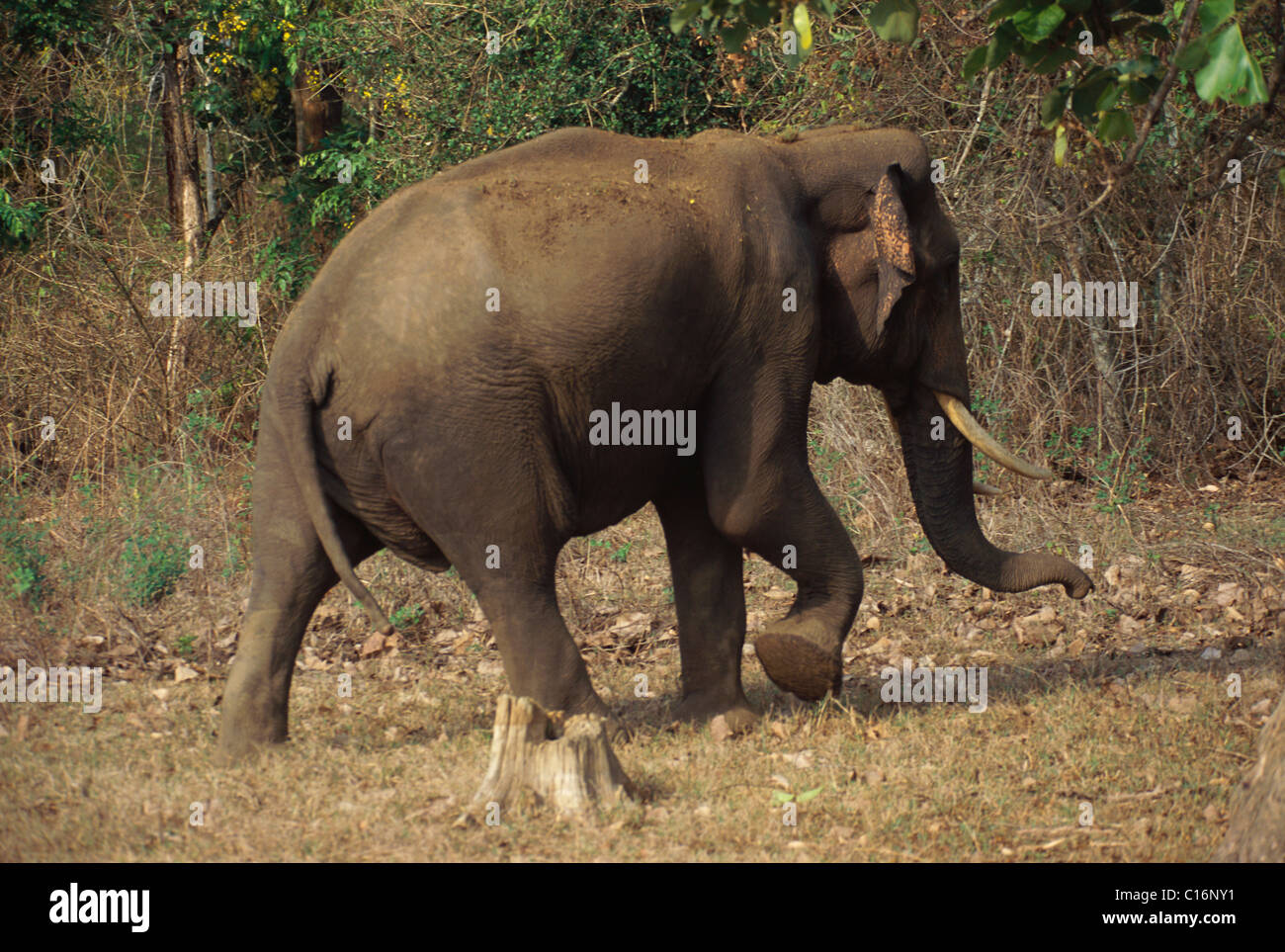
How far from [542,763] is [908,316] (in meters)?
2.93

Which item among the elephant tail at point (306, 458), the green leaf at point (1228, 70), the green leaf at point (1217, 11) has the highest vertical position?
the green leaf at point (1217, 11)

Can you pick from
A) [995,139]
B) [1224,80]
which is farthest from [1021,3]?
[995,139]

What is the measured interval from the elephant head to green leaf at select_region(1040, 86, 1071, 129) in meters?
1.15

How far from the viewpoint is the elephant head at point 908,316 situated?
21.0 feet

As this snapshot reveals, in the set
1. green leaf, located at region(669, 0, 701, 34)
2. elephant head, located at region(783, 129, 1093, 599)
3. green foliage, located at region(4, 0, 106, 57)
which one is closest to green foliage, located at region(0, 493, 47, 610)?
elephant head, located at region(783, 129, 1093, 599)

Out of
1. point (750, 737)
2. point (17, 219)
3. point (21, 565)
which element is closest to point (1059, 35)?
point (750, 737)

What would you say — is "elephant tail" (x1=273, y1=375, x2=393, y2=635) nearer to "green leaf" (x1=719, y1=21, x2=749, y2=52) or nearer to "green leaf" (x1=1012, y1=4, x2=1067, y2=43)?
"green leaf" (x1=719, y1=21, x2=749, y2=52)

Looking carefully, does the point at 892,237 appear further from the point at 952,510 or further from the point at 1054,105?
the point at 952,510

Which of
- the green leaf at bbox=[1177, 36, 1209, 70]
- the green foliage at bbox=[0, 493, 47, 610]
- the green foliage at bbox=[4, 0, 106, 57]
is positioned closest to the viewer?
the green leaf at bbox=[1177, 36, 1209, 70]

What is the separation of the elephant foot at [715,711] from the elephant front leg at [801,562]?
0.30 m

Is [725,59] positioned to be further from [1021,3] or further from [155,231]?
[1021,3]

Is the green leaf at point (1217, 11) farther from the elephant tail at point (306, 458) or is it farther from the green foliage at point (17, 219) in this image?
the green foliage at point (17, 219)

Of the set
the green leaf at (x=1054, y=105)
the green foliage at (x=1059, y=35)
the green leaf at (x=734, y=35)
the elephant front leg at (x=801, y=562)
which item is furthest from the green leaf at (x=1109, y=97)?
the elephant front leg at (x=801, y=562)

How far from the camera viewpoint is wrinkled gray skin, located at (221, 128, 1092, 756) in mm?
5520
